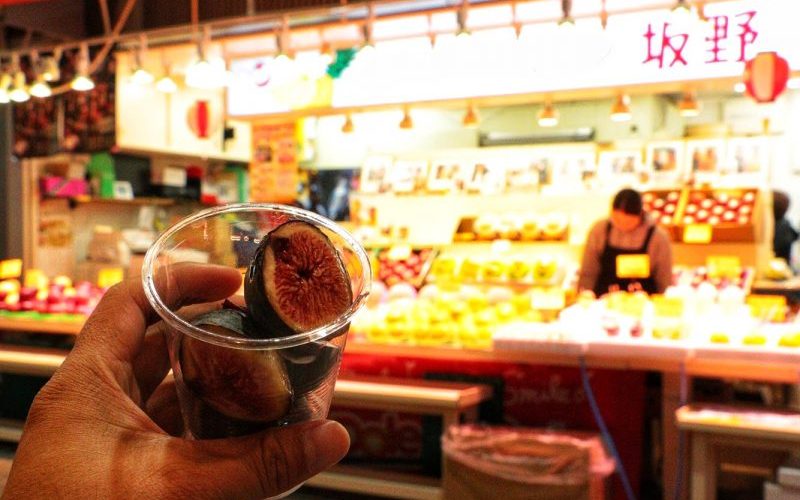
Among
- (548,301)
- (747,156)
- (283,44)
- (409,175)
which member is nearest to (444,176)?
(409,175)

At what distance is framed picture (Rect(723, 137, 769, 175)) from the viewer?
24.2 feet

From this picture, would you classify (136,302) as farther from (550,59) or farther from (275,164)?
(275,164)

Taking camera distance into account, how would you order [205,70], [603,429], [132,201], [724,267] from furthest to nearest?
[132,201] → [724,267] → [205,70] → [603,429]

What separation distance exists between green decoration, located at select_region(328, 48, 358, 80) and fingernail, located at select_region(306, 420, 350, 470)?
14.6 ft

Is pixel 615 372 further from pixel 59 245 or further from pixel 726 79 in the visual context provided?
pixel 59 245

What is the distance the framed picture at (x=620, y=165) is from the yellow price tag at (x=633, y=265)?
2346 mm

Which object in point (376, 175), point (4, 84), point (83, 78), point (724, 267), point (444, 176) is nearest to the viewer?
point (83, 78)

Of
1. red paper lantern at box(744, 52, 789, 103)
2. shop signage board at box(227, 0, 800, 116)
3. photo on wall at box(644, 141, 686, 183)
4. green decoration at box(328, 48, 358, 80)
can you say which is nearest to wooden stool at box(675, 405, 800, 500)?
red paper lantern at box(744, 52, 789, 103)

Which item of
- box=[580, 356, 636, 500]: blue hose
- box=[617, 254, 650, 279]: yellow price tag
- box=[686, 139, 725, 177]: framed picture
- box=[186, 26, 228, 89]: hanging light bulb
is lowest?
box=[580, 356, 636, 500]: blue hose

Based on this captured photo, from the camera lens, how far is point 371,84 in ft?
17.8

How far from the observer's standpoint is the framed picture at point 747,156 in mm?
7391

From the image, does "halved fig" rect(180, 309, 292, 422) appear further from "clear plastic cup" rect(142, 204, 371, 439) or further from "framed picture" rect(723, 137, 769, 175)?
"framed picture" rect(723, 137, 769, 175)

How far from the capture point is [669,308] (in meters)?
4.06

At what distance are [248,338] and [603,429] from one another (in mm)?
3316
